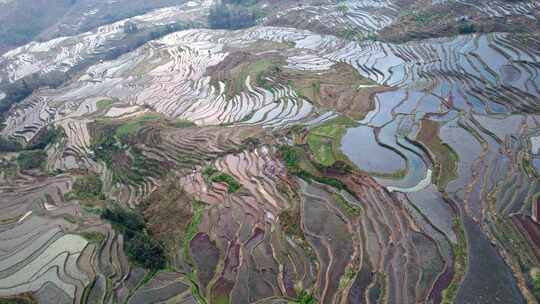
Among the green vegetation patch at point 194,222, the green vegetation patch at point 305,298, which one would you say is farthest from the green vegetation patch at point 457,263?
the green vegetation patch at point 194,222

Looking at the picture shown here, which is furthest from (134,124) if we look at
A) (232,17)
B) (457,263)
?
(232,17)

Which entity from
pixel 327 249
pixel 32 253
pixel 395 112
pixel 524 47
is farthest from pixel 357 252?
pixel 524 47

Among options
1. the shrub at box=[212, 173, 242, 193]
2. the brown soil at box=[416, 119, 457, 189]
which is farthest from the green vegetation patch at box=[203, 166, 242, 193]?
the brown soil at box=[416, 119, 457, 189]

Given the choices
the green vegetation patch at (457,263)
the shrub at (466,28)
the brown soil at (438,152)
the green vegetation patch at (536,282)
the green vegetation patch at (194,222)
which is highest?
the shrub at (466,28)

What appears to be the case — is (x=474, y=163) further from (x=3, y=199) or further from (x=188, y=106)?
(x=3, y=199)

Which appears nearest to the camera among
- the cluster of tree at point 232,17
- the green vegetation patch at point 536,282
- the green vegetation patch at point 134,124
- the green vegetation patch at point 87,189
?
the green vegetation patch at point 536,282

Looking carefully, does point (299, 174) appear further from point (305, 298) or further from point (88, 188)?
point (88, 188)

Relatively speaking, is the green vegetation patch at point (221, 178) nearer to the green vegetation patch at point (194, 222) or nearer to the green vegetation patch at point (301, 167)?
the green vegetation patch at point (194, 222)

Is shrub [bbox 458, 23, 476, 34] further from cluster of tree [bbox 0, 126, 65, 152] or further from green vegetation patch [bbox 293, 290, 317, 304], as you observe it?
cluster of tree [bbox 0, 126, 65, 152]
